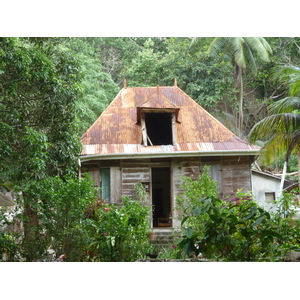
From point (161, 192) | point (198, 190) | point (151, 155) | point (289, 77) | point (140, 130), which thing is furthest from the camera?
point (161, 192)

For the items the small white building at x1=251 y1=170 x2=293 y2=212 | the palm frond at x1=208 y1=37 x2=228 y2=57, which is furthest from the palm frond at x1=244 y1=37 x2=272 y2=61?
the small white building at x1=251 y1=170 x2=293 y2=212

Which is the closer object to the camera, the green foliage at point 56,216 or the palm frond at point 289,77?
the green foliage at point 56,216

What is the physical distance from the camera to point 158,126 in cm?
792

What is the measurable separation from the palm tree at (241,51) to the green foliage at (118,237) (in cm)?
304

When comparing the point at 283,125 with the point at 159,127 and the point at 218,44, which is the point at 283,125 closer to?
the point at 218,44

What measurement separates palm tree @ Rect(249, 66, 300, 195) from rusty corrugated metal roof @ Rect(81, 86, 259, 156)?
0.37 m

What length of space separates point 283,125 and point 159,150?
6.14 feet

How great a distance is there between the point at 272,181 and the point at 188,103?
6.87ft

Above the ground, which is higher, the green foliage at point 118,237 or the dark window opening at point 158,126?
the dark window opening at point 158,126

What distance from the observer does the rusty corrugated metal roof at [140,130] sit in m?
7.04

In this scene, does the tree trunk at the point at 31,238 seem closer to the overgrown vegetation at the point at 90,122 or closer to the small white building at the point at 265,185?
the overgrown vegetation at the point at 90,122

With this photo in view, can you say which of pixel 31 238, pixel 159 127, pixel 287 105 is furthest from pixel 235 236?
pixel 159 127

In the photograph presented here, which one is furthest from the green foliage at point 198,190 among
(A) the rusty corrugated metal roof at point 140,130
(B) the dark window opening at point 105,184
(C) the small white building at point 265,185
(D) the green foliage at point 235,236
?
(C) the small white building at point 265,185

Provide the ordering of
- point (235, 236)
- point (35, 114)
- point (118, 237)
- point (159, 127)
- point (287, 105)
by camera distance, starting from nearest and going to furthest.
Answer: point (235, 236) < point (118, 237) < point (35, 114) < point (287, 105) < point (159, 127)
